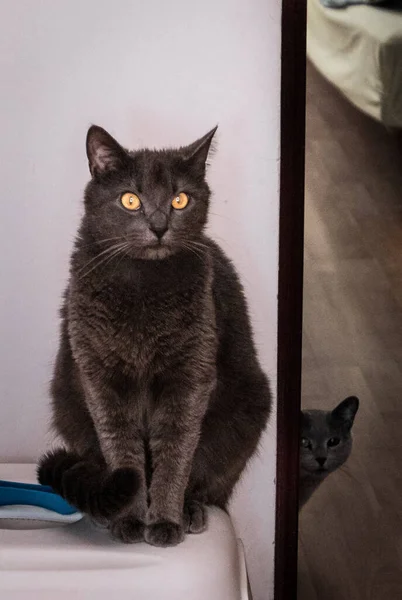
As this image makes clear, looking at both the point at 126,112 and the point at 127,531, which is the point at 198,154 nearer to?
the point at 126,112

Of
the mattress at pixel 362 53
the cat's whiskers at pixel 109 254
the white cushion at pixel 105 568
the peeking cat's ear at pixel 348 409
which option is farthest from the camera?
the peeking cat's ear at pixel 348 409

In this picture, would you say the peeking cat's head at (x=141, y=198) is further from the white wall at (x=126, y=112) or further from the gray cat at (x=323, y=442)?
the gray cat at (x=323, y=442)

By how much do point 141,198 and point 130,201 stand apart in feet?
0.05

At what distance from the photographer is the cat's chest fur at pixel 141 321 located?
3.82 feet

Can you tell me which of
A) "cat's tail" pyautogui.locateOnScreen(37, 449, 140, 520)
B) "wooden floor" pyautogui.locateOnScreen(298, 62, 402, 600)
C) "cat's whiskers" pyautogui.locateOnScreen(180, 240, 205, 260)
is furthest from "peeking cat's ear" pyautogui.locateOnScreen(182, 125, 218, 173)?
"cat's tail" pyautogui.locateOnScreen(37, 449, 140, 520)

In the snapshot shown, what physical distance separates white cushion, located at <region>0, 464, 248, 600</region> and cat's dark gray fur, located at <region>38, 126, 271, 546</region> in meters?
0.04

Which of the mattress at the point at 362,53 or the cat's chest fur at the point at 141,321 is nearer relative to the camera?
the cat's chest fur at the point at 141,321

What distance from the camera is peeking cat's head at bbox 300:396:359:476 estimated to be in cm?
142

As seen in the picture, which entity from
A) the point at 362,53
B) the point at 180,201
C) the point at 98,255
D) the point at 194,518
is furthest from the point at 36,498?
the point at 362,53

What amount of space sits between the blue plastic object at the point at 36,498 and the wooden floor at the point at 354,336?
0.49 meters

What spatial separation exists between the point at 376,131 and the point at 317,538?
2.41ft

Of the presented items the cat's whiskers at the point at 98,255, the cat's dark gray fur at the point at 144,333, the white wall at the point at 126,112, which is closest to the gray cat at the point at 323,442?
the white wall at the point at 126,112

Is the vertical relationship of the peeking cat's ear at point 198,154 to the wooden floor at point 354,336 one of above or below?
above

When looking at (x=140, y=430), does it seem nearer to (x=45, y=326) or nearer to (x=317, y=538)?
(x=45, y=326)
